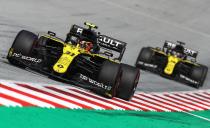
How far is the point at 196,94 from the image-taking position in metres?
18.9

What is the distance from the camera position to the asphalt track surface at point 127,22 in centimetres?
1842

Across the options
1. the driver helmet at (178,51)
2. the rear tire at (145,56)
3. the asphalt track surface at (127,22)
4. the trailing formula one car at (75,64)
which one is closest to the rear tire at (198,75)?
the asphalt track surface at (127,22)

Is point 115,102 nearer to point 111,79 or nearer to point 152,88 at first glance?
point 111,79

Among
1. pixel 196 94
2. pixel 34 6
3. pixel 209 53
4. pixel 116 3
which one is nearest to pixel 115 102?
pixel 196 94

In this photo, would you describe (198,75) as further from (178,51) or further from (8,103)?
(8,103)

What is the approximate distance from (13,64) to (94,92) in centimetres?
194

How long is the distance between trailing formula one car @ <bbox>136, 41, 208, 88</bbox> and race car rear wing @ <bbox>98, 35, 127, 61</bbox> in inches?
232

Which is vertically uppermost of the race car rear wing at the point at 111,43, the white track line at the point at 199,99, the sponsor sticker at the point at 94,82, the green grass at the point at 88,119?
the race car rear wing at the point at 111,43

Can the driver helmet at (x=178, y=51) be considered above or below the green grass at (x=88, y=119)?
above

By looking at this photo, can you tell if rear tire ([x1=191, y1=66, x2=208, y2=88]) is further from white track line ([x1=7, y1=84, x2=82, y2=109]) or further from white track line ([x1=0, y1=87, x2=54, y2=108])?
white track line ([x1=0, y1=87, x2=54, y2=108])

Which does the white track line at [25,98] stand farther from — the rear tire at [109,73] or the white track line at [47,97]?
the rear tire at [109,73]

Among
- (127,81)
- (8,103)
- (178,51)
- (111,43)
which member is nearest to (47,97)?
(8,103)

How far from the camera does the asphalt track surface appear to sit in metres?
18.4

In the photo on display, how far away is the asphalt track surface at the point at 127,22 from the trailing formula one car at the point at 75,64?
0.43 metres
